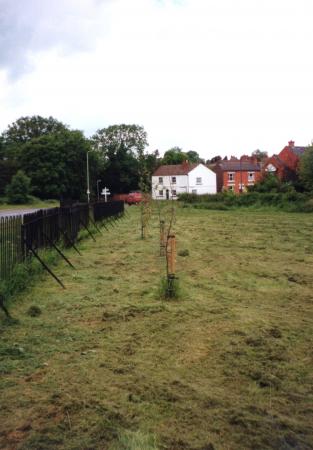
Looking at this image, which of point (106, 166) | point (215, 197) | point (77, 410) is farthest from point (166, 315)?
point (106, 166)

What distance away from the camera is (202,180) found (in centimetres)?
7244

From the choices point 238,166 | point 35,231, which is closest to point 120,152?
point 238,166

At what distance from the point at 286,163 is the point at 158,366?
61.7m

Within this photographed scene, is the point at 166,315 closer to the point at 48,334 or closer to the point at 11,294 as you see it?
the point at 48,334

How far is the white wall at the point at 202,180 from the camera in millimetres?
71500

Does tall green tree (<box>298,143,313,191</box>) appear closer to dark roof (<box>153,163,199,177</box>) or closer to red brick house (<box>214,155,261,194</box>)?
red brick house (<box>214,155,261,194</box>)

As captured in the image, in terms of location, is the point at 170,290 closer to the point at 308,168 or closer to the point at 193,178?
the point at 308,168

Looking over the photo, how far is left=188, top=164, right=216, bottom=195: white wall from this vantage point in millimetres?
71500

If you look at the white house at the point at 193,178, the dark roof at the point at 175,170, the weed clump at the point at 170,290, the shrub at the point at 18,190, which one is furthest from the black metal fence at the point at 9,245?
the dark roof at the point at 175,170

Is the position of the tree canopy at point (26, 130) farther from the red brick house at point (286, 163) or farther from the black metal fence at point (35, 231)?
the black metal fence at point (35, 231)

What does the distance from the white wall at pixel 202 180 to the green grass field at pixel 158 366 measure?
62.9 meters

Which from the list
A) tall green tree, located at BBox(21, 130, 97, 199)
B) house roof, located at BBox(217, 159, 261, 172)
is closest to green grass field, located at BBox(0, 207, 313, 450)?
tall green tree, located at BBox(21, 130, 97, 199)

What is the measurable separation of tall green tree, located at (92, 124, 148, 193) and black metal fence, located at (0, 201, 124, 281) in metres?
59.6

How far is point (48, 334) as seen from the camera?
229 inches
